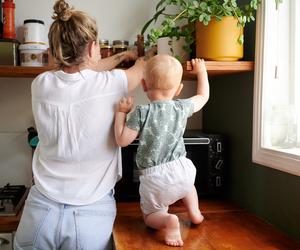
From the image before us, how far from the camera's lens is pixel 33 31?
62.0 inches

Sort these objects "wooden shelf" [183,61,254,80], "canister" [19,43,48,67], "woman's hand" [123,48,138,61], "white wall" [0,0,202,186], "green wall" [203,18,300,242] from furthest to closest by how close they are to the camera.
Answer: "white wall" [0,0,202,186], "canister" [19,43,48,67], "woman's hand" [123,48,138,61], "wooden shelf" [183,61,254,80], "green wall" [203,18,300,242]

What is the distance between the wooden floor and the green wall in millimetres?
51

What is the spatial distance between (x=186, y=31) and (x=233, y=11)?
20 centimetres

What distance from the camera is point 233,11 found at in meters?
1.25

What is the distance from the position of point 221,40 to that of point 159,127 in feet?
1.36

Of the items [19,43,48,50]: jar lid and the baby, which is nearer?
the baby

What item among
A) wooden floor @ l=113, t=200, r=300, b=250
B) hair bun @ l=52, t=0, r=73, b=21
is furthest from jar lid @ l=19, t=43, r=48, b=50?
wooden floor @ l=113, t=200, r=300, b=250

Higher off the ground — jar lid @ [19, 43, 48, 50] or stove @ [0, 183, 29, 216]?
jar lid @ [19, 43, 48, 50]

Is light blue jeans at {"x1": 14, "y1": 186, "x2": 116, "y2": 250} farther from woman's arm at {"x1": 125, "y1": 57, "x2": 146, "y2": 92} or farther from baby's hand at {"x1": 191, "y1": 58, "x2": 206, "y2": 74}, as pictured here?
baby's hand at {"x1": 191, "y1": 58, "x2": 206, "y2": 74}

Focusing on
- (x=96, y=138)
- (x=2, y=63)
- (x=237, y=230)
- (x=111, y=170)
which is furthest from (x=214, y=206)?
(x=2, y=63)

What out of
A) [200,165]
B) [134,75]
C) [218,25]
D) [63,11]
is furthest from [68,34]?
[200,165]

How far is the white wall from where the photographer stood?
5.63 feet

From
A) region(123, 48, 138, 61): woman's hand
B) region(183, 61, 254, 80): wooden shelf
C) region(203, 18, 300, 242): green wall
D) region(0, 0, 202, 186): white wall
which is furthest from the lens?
region(0, 0, 202, 186): white wall

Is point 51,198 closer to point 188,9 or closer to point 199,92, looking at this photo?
point 199,92
